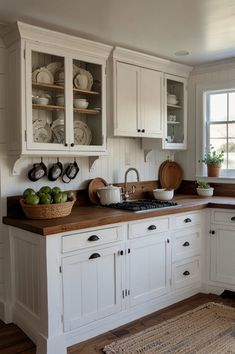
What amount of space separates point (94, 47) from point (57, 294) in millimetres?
2025

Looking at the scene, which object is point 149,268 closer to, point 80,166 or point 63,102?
point 80,166

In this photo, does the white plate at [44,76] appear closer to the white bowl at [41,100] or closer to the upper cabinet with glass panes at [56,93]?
the upper cabinet with glass panes at [56,93]

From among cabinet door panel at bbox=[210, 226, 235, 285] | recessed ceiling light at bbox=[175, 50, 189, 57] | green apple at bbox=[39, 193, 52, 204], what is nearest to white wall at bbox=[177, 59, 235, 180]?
recessed ceiling light at bbox=[175, 50, 189, 57]

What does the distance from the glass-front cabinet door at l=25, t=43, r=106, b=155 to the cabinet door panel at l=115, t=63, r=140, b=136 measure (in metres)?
0.21

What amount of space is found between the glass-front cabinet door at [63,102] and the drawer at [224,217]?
1.26 metres

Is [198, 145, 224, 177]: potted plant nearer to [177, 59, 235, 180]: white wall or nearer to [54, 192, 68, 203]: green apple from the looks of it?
[177, 59, 235, 180]: white wall

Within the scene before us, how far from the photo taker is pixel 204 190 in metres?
3.96

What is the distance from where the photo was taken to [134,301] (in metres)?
2.92

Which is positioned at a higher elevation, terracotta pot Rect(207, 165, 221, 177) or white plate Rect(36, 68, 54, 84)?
white plate Rect(36, 68, 54, 84)

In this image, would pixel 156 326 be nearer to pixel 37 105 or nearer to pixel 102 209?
pixel 102 209

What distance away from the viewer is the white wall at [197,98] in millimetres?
3930

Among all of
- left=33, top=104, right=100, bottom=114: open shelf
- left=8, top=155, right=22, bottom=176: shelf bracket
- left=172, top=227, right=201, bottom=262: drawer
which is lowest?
left=172, top=227, right=201, bottom=262: drawer

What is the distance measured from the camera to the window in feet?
13.2

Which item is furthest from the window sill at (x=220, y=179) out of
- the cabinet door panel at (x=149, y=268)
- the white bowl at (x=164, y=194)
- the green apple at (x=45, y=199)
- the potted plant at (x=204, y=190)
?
the green apple at (x=45, y=199)
